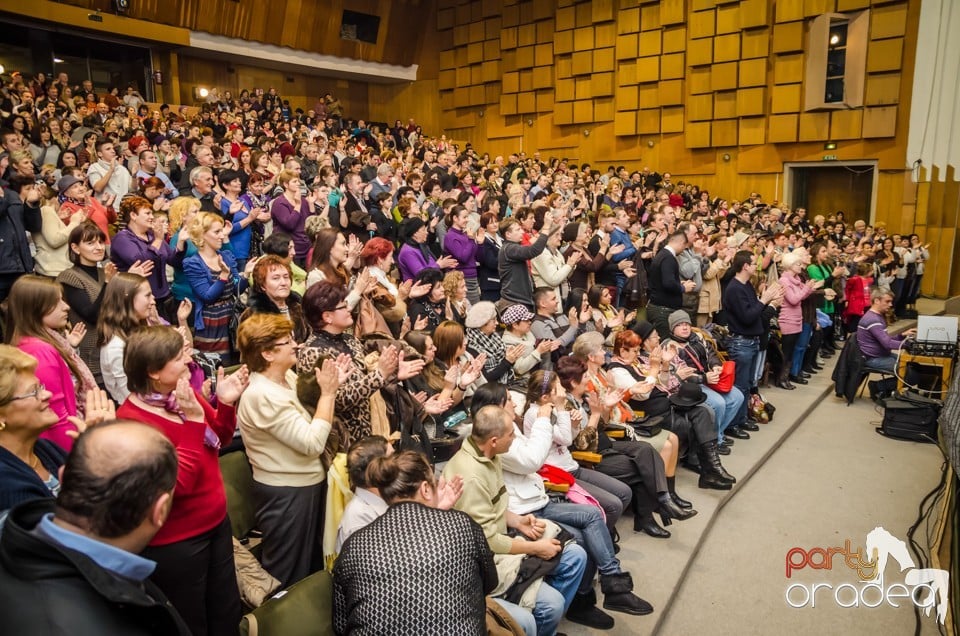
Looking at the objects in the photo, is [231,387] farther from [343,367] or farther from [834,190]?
[834,190]

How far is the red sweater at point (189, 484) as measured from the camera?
1.80 meters

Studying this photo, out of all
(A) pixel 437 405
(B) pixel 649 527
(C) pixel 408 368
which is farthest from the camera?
(B) pixel 649 527

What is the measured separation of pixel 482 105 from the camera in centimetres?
1802

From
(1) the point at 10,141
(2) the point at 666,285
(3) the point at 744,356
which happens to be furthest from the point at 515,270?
(1) the point at 10,141

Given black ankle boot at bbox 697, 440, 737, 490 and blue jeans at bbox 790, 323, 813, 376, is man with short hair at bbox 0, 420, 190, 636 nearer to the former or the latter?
black ankle boot at bbox 697, 440, 737, 490

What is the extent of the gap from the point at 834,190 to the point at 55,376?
13.8 meters

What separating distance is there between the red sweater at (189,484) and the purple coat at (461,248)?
3517mm

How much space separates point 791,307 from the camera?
243 inches

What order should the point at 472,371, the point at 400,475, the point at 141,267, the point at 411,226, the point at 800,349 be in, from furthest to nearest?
the point at 800,349 → the point at 411,226 → the point at 141,267 → the point at 472,371 → the point at 400,475

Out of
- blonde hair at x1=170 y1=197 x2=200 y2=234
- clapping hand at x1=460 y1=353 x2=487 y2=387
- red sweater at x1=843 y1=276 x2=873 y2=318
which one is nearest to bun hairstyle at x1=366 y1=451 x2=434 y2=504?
clapping hand at x1=460 y1=353 x2=487 y2=387

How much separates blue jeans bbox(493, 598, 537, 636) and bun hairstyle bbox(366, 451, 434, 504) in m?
0.69

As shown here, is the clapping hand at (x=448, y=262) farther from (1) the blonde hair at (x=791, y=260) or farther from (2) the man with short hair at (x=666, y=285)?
(1) the blonde hair at (x=791, y=260)

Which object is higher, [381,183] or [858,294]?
[381,183]

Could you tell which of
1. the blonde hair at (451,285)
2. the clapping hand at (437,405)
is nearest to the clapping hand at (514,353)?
the blonde hair at (451,285)
